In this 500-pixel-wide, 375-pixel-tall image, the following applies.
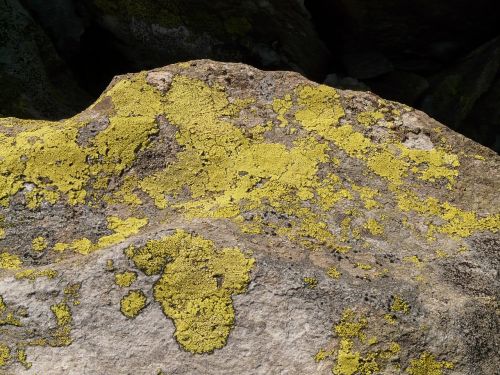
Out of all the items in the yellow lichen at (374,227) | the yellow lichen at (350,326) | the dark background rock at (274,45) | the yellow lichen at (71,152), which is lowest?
the dark background rock at (274,45)

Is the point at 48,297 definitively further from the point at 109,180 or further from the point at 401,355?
the point at 401,355

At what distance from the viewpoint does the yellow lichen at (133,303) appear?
4.50 metres

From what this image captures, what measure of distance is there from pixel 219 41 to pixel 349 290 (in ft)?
17.8

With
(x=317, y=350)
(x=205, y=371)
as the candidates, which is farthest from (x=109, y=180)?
(x=317, y=350)

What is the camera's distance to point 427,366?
4.40 meters

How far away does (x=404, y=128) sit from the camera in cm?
608

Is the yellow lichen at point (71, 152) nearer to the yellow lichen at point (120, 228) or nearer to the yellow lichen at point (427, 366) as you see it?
the yellow lichen at point (120, 228)

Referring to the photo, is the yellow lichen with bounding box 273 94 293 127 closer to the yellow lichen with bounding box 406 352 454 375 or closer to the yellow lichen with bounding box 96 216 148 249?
the yellow lichen with bounding box 96 216 148 249

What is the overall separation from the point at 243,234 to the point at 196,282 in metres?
0.56

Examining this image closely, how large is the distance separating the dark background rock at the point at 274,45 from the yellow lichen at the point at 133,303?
13.2 ft

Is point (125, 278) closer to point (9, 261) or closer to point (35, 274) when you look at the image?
point (35, 274)

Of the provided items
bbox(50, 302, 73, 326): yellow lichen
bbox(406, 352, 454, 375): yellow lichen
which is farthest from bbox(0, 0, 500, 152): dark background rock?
bbox(406, 352, 454, 375): yellow lichen

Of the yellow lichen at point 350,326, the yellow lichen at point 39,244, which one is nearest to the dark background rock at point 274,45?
the yellow lichen at point 39,244

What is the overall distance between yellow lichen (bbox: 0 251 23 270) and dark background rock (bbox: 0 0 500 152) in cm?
324
